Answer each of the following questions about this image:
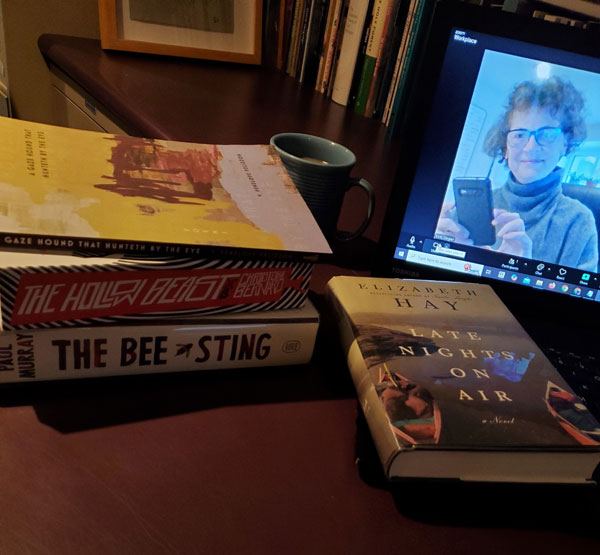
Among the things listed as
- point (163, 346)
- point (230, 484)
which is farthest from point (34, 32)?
point (230, 484)

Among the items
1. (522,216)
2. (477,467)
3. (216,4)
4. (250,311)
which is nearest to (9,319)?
(250,311)

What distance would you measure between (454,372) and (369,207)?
0.83 ft

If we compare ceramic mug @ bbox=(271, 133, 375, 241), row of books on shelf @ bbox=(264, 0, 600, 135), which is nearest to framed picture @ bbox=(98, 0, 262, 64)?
row of books on shelf @ bbox=(264, 0, 600, 135)

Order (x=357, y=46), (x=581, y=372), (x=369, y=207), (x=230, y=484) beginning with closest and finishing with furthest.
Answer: (x=230, y=484)
(x=581, y=372)
(x=369, y=207)
(x=357, y=46)

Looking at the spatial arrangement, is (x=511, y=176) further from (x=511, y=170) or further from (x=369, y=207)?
(x=369, y=207)

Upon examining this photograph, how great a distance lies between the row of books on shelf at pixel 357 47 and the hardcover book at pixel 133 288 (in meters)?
0.74

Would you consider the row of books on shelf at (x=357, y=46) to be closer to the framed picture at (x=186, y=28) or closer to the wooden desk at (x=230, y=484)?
the framed picture at (x=186, y=28)

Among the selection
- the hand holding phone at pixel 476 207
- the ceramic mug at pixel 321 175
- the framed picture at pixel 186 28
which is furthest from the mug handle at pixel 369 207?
the framed picture at pixel 186 28

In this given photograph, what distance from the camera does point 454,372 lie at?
0.42m

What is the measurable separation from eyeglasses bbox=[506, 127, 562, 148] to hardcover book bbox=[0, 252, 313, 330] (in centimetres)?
24

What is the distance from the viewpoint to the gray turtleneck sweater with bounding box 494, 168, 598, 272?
530mm

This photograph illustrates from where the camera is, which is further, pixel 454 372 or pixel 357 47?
pixel 357 47

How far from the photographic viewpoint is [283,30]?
129cm

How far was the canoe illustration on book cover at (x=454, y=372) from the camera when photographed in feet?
1.23
